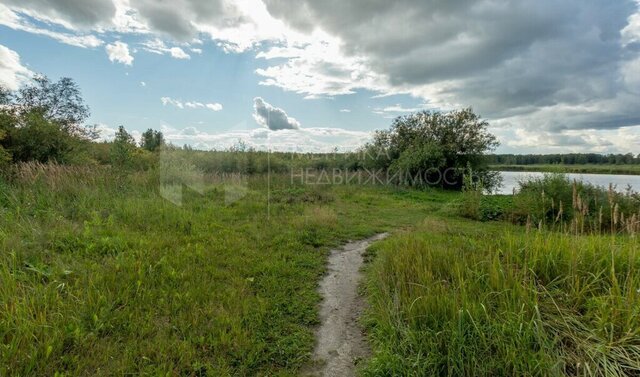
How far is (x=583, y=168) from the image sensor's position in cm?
1069

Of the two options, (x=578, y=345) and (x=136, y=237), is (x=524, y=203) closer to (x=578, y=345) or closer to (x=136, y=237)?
(x=578, y=345)

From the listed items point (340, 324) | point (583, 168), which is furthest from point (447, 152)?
point (340, 324)

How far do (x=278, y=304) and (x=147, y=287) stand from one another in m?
1.52

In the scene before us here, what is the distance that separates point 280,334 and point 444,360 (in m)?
1.51

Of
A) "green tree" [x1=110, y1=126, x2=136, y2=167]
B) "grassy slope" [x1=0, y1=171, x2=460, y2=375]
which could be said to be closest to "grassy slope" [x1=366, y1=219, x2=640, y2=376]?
"grassy slope" [x1=0, y1=171, x2=460, y2=375]

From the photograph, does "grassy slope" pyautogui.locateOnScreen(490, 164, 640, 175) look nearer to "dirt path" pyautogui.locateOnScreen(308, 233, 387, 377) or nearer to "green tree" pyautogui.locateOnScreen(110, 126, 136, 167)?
"dirt path" pyautogui.locateOnScreen(308, 233, 387, 377)

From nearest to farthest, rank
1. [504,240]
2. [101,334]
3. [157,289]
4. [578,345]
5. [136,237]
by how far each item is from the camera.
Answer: [578,345]
[101,334]
[157,289]
[504,240]
[136,237]

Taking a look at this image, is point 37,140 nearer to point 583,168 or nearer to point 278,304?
point 278,304

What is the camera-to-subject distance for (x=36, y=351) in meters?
2.17

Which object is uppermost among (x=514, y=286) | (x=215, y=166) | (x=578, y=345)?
(x=215, y=166)

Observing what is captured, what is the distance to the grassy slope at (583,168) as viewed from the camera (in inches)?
380

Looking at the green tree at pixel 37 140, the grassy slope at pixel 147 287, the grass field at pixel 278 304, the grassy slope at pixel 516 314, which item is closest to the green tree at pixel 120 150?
the green tree at pixel 37 140

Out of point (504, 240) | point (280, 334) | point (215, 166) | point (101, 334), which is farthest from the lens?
point (215, 166)

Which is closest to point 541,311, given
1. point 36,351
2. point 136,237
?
point 36,351
